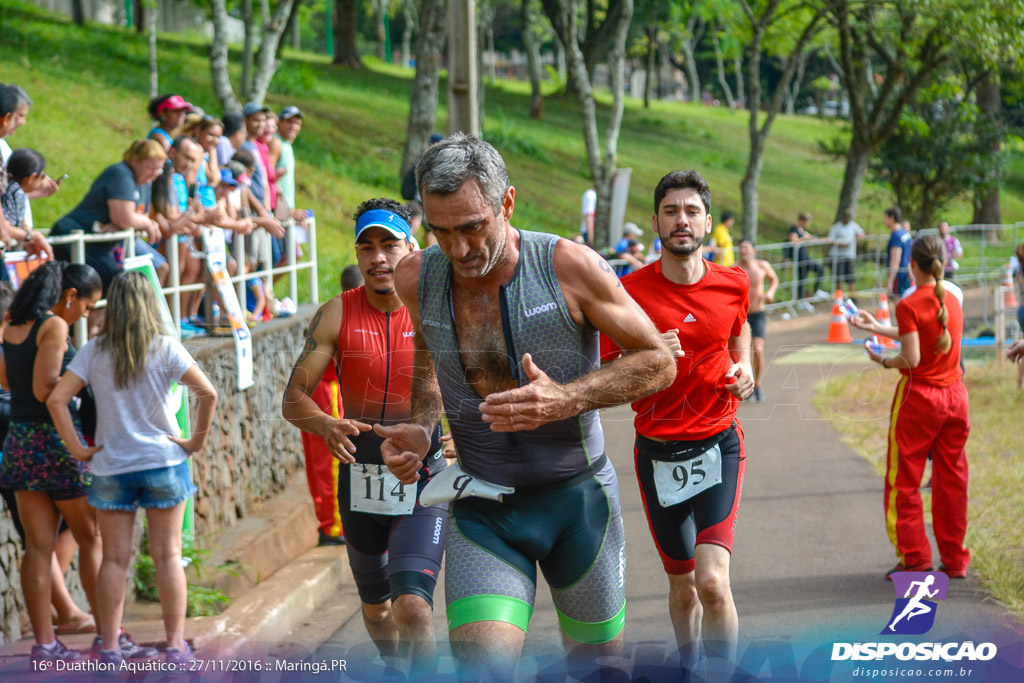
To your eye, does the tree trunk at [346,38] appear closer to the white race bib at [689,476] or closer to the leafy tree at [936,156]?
the leafy tree at [936,156]

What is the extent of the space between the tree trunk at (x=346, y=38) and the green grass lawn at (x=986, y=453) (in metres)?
31.9

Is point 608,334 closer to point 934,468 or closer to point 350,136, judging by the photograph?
point 934,468

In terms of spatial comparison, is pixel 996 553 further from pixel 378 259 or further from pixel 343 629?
pixel 378 259

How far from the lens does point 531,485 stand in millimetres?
3521

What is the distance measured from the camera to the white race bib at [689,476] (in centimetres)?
469

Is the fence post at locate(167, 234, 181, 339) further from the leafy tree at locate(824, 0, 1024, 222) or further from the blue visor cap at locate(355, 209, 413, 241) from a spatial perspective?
the leafy tree at locate(824, 0, 1024, 222)

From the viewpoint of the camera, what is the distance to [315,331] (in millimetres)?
4812

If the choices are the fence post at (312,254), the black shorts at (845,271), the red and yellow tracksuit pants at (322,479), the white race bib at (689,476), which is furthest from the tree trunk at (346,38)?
the white race bib at (689,476)

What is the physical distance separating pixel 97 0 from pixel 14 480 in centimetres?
4069

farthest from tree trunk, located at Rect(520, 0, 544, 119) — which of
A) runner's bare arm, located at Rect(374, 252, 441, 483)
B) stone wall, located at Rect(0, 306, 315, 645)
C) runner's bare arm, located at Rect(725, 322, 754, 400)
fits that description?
runner's bare arm, located at Rect(374, 252, 441, 483)

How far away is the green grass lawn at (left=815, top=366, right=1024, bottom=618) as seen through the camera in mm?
6434

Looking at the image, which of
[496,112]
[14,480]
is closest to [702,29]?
[496,112]

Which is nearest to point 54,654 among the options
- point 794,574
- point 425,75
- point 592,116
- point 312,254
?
point 794,574

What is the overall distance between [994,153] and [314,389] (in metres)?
29.3
